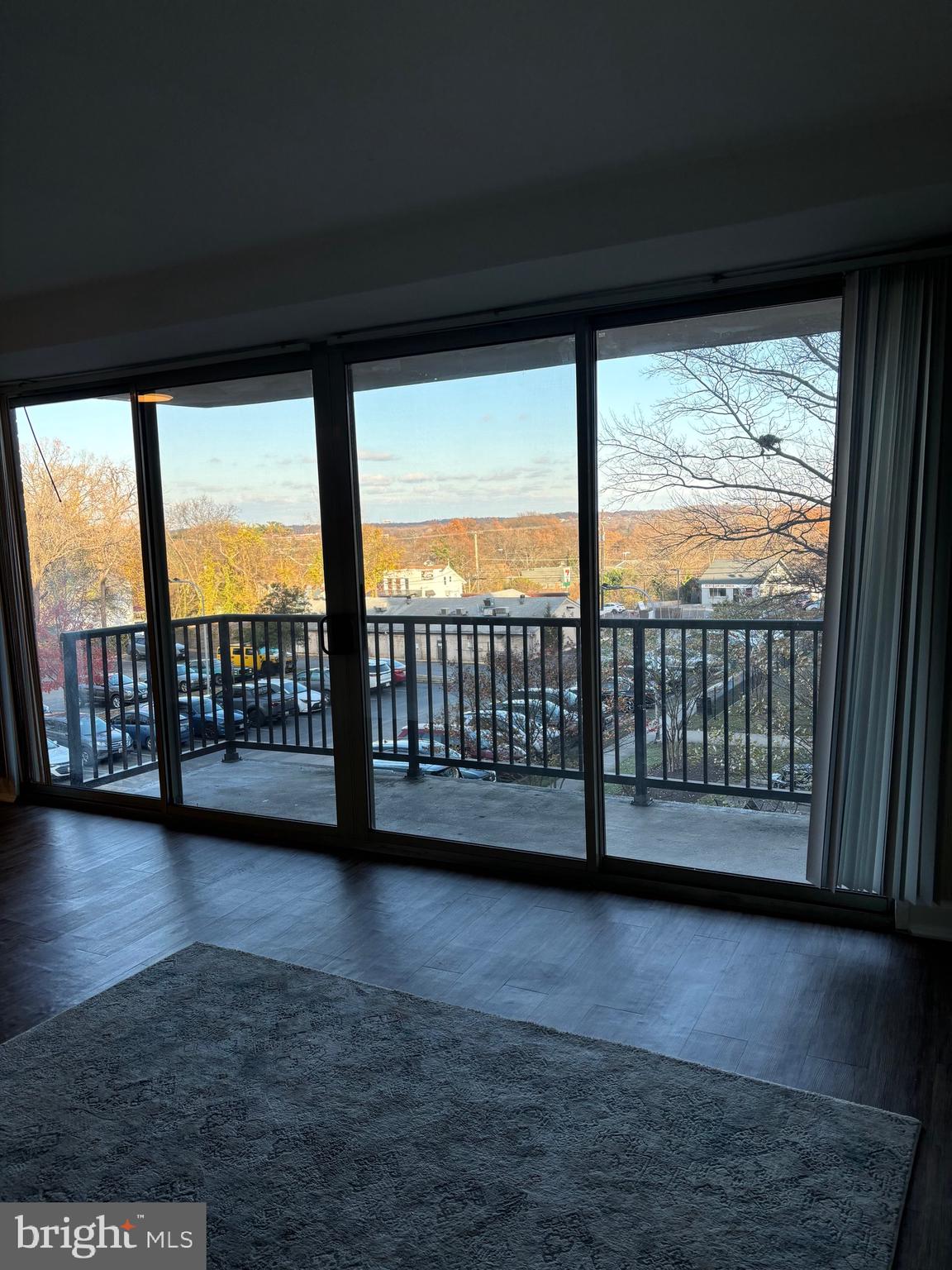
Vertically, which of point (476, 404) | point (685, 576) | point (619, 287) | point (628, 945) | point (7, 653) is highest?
point (619, 287)

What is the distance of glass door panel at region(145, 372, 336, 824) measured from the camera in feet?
13.4

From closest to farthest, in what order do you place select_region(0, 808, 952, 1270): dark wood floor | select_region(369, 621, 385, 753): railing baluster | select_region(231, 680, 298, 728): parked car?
select_region(0, 808, 952, 1270): dark wood floor
select_region(369, 621, 385, 753): railing baluster
select_region(231, 680, 298, 728): parked car

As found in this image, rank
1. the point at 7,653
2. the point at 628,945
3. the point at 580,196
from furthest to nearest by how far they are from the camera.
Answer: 1. the point at 7,653
2. the point at 628,945
3. the point at 580,196

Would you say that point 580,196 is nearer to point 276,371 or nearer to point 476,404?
point 476,404

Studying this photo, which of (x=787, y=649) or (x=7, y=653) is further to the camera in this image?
(x=7, y=653)

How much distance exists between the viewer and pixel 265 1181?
1.90 m

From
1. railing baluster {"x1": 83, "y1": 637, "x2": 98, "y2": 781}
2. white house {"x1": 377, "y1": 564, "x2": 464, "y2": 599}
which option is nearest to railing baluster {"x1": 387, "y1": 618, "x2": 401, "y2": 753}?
white house {"x1": 377, "y1": 564, "x2": 464, "y2": 599}

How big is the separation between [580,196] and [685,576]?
1398 mm

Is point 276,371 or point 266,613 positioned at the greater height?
point 276,371

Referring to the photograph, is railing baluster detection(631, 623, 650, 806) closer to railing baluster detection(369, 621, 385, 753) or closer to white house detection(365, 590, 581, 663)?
white house detection(365, 590, 581, 663)

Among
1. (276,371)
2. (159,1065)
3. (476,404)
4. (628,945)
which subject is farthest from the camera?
(276,371)

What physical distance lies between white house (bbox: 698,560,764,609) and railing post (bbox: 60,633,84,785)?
3.39 meters

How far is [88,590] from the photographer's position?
4.75 meters

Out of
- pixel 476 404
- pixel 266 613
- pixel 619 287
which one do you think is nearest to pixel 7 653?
pixel 266 613
